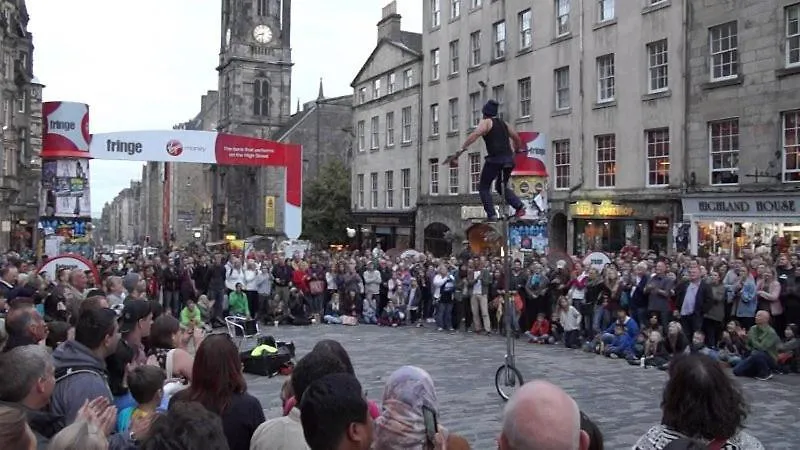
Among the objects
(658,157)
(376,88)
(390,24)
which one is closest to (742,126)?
(658,157)

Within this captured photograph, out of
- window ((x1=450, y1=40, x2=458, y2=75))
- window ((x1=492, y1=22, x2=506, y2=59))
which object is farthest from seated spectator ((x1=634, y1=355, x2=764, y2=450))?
window ((x1=450, y1=40, x2=458, y2=75))

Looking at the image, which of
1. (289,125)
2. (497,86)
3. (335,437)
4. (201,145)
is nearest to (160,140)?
(201,145)

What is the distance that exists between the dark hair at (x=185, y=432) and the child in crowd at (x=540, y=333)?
16267mm

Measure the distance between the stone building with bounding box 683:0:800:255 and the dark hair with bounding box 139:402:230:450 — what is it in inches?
871

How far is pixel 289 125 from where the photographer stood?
7144cm

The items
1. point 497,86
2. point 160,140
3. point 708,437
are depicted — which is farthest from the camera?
point 497,86

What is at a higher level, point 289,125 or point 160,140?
point 289,125

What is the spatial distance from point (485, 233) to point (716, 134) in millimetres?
13010

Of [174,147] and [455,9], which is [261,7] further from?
[174,147]

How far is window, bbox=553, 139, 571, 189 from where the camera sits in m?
30.4

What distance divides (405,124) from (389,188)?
13.2ft

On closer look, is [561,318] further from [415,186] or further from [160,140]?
[415,186]

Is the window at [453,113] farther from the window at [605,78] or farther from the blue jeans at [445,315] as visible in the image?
the blue jeans at [445,315]

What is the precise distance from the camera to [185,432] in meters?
2.99
